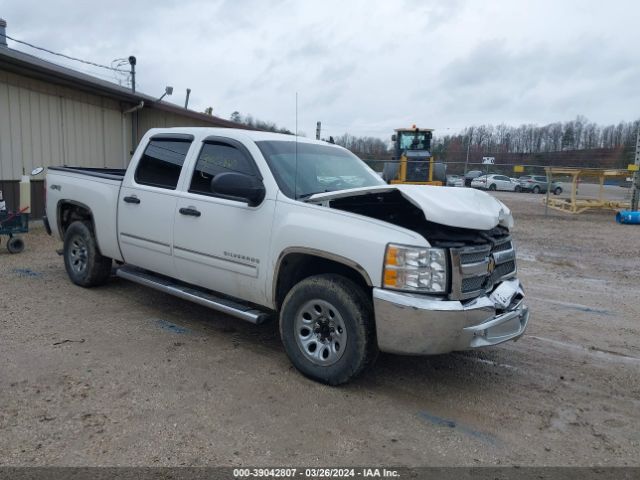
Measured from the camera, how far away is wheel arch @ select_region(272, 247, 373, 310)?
3861 mm

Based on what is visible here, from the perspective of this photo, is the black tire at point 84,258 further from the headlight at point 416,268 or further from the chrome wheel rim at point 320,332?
the headlight at point 416,268

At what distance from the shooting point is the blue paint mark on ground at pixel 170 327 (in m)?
5.07

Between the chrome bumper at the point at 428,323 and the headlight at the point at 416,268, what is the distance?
0.24ft

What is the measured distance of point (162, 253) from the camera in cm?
505

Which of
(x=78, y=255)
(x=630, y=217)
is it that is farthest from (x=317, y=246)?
(x=630, y=217)

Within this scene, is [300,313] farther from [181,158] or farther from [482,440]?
[181,158]

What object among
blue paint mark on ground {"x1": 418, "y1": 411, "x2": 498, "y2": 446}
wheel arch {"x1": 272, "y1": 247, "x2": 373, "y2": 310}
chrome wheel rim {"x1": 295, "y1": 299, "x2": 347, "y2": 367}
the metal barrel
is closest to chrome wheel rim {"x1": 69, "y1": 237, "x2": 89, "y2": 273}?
wheel arch {"x1": 272, "y1": 247, "x2": 373, "y2": 310}

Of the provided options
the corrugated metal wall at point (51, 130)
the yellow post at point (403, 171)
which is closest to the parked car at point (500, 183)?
the yellow post at point (403, 171)

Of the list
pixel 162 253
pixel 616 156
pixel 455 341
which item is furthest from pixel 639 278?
pixel 616 156

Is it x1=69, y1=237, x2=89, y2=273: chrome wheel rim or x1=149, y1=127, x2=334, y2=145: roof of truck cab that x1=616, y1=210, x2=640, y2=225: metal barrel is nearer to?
x1=149, y1=127, x2=334, y2=145: roof of truck cab

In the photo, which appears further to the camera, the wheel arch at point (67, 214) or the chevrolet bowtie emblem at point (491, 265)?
the wheel arch at point (67, 214)

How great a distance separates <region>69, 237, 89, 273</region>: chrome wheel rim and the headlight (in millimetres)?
4342

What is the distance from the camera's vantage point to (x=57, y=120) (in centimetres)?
1172

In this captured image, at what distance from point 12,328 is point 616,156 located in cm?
3885
